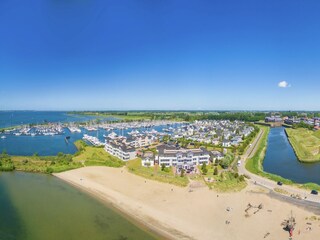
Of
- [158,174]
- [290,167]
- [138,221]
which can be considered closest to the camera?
[138,221]

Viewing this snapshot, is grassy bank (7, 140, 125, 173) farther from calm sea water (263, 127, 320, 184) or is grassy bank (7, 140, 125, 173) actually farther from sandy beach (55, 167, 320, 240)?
calm sea water (263, 127, 320, 184)

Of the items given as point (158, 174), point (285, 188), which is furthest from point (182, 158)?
point (285, 188)

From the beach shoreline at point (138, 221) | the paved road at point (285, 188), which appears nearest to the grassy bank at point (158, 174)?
the beach shoreline at point (138, 221)

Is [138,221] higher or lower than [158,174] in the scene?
lower

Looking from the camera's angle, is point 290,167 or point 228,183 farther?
point 290,167

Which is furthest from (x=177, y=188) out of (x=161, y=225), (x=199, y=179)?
(x=161, y=225)

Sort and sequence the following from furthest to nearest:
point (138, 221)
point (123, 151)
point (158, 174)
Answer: point (123, 151) → point (158, 174) → point (138, 221)

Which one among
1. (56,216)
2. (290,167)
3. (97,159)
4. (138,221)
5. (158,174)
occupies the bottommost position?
(290,167)

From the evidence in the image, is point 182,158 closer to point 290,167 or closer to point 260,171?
point 260,171
